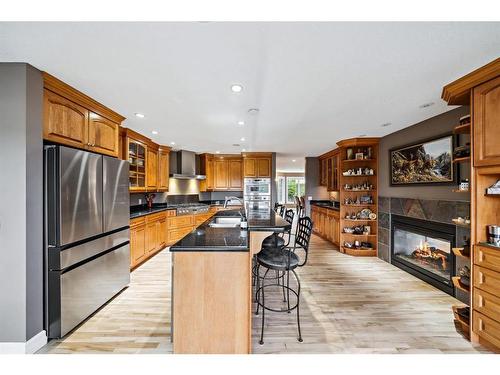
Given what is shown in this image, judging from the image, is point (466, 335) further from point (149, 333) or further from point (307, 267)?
point (149, 333)

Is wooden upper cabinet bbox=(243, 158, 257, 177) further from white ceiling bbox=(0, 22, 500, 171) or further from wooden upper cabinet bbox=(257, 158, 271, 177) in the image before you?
white ceiling bbox=(0, 22, 500, 171)

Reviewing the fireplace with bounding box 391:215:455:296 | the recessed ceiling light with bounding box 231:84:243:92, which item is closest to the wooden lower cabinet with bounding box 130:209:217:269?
the recessed ceiling light with bounding box 231:84:243:92

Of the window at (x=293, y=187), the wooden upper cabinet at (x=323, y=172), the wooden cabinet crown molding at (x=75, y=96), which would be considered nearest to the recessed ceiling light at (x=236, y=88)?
the wooden cabinet crown molding at (x=75, y=96)

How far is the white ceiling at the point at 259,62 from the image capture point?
1.35 metres

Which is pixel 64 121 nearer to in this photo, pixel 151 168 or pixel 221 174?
pixel 151 168

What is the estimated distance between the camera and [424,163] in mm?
3271

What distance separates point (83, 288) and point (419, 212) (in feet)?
14.3

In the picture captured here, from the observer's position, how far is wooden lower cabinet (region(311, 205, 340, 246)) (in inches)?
201

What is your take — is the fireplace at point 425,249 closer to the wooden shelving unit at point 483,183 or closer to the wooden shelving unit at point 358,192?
the wooden shelving unit at point 358,192

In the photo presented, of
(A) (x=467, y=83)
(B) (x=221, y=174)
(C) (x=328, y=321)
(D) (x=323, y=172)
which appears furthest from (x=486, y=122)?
(B) (x=221, y=174)

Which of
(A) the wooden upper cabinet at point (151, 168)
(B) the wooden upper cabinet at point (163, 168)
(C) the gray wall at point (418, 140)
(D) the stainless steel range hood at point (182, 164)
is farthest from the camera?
(D) the stainless steel range hood at point (182, 164)

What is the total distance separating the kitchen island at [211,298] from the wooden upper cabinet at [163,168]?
3.82 m
